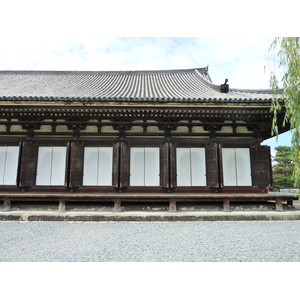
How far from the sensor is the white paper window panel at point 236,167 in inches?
319

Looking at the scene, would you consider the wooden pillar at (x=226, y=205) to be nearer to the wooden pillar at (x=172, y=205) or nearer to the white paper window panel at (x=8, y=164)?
the wooden pillar at (x=172, y=205)

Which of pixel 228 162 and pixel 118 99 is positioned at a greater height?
pixel 118 99

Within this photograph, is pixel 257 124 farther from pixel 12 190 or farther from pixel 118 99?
pixel 12 190

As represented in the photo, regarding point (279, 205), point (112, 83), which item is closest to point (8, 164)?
point (112, 83)

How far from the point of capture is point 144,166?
814 cm

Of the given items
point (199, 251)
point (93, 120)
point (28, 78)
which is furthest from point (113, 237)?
point (28, 78)

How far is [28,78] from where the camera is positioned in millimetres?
13398

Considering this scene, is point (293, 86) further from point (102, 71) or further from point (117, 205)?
point (102, 71)

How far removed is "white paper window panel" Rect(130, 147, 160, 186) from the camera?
26.5ft

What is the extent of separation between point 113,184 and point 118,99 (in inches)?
122

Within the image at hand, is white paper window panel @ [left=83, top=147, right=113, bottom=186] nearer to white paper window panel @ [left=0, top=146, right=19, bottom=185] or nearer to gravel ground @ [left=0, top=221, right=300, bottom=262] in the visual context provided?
gravel ground @ [left=0, top=221, right=300, bottom=262]

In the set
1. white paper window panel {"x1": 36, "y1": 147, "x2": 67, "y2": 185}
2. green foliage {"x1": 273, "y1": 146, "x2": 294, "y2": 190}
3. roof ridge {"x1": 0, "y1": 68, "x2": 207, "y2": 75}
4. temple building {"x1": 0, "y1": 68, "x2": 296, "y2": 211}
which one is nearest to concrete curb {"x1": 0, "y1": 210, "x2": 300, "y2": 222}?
temple building {"x1": 0, "y1": 68, "x2": 296, "y2": 211}

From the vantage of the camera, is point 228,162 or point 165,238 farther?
point 228,162

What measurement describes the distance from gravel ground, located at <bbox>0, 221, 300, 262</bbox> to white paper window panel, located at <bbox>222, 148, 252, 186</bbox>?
6.11 ft
